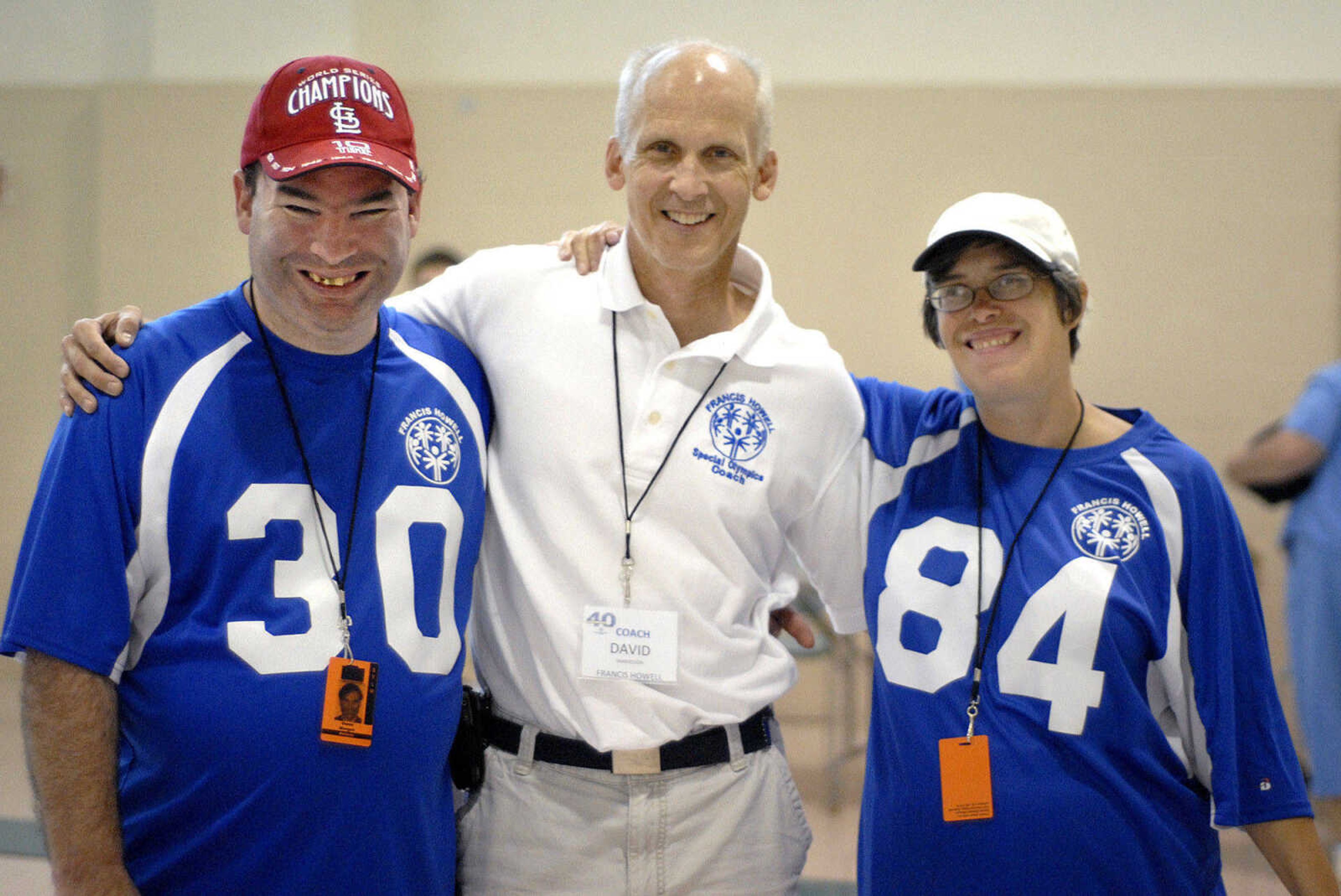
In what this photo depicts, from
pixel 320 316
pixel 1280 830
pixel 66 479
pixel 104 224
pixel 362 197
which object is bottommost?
pixel 1280 830

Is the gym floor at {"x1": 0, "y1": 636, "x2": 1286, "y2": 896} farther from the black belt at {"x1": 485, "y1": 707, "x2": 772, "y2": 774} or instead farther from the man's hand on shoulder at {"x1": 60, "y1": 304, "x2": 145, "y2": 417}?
the man's hand on shoulder at {"x1": 60, "y1": 304, "x2": 145, "y2": 417}

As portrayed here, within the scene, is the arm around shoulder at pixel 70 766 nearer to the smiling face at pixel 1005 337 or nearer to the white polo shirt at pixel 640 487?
the white polo shirt at pixel 640 487

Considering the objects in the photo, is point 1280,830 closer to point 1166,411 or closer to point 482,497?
point 482,497

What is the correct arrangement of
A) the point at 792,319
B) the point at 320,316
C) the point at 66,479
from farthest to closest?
the point at 792,319, the point at 320,316, the point at 66,479

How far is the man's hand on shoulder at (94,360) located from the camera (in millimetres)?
1365

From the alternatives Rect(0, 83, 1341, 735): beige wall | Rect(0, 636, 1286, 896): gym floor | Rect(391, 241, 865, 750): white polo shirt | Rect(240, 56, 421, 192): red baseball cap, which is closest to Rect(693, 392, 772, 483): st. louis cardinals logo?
Rect(391, 241, 865, 750): white polo shirt

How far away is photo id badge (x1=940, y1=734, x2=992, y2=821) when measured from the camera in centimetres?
150

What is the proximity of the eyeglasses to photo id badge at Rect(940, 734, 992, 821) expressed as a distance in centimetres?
64

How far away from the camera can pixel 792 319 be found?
17.2ft

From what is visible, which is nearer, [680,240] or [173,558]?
[173,558]

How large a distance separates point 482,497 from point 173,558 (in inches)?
17.3

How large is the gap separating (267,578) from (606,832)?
63 cm

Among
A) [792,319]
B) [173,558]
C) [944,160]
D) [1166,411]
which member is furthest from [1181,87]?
[173,558]

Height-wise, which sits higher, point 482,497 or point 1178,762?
point 482,497
